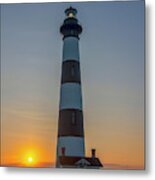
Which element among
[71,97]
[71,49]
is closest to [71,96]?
[71,97]

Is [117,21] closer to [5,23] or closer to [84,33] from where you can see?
[84,33]

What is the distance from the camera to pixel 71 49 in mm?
1506

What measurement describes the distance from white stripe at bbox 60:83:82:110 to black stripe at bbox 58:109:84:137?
18 mm

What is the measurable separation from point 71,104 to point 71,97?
25 millimetres

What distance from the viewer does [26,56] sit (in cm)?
153

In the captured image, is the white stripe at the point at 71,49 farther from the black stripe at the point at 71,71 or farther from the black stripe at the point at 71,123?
the black stripe at the point at 71,123

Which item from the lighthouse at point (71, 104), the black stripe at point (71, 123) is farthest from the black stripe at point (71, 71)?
the black stripe at point (71, 123)

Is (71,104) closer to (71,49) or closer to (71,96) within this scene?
(71,96)

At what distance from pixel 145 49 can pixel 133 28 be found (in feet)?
0.28

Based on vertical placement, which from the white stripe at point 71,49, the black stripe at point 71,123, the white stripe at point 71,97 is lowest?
the black stripe at point 71,123

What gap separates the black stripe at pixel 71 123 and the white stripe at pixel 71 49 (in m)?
0.19

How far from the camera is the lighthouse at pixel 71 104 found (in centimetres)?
147

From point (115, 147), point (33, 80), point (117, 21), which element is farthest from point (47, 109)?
point (117, 21)

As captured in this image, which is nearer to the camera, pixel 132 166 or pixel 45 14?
pixel 132 166
